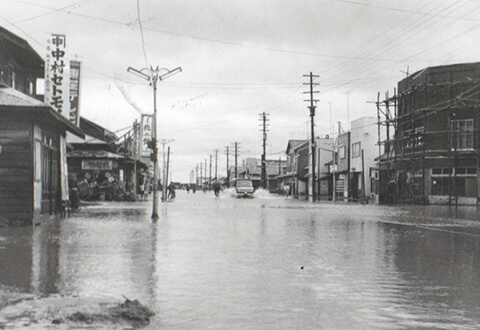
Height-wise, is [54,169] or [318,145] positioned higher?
[318,145]

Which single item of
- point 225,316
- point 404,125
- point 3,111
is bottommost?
point 225,316

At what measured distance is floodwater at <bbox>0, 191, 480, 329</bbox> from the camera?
6.18 metres

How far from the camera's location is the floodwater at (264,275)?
6.18 m

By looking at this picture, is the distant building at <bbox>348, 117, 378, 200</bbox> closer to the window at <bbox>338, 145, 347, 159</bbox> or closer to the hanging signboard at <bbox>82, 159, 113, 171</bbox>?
the window at <bbox>338, 145, 347, 159</bbox>

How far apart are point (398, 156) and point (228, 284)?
42849 millimetres

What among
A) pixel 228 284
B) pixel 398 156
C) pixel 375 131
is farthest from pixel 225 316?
pixel 375 131

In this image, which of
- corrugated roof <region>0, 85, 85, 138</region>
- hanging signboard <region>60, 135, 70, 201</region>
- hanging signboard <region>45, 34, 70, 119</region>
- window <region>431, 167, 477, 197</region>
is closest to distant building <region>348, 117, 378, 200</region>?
window <region>431, 167, 477, 197</region>

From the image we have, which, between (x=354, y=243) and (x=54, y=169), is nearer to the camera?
(x=354, y=243)

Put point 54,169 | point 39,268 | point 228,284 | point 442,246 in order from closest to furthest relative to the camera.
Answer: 1. point 228,284
2. point 39,268
3. point 442,246
4. point 54,169

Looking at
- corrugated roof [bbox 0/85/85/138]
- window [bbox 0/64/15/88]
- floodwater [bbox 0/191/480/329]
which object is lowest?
floodwater [bbox 0/191/480/329]

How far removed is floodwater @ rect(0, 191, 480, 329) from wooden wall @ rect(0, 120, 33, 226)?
1846mm

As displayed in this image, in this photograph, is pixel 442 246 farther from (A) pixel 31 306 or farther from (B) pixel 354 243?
(A) pixel 31 306

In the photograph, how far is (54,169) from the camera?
24406 mm

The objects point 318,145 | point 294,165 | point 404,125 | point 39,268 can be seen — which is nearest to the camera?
point 39,268
